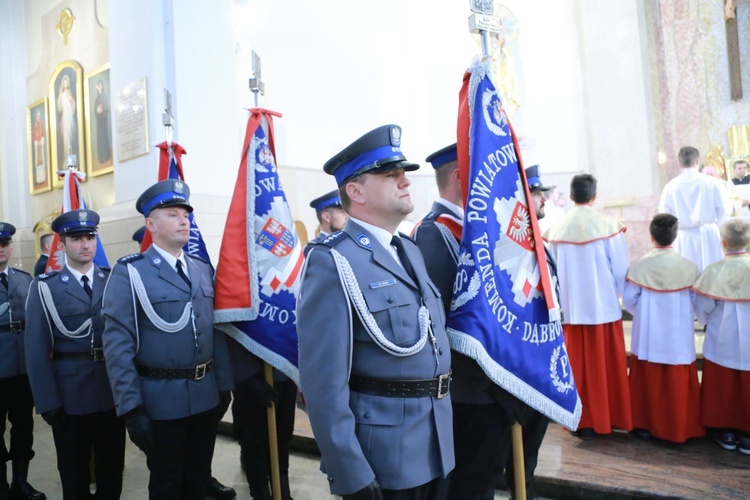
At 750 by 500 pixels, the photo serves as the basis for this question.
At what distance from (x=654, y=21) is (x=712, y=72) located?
1.20m

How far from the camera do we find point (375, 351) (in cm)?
162

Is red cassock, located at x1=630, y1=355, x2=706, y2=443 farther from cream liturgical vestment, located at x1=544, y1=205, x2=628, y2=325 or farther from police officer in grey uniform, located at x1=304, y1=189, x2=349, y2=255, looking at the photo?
police officer in grey uniform, located at x1=304, y1=189, x2=349, y2=255

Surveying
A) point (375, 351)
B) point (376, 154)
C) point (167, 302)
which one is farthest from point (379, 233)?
point (167, 302)

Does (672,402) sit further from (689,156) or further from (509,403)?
(689,156)

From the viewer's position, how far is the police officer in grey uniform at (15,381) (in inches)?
139

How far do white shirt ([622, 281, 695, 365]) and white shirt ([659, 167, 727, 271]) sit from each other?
7.44ft

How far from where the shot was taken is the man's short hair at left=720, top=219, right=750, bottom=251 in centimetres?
329

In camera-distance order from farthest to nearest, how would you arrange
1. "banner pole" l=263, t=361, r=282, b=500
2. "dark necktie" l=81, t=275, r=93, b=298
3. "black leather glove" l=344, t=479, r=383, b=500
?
"dark necktie" l=81, t=275, r=93, b=298
"banner pole" l=263, t=361, r=282, b=500
"black leather glove" l=344, t=479, r=383, b=500

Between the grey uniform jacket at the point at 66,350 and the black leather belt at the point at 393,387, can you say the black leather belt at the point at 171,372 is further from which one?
the black leather belt at the point at 393,387

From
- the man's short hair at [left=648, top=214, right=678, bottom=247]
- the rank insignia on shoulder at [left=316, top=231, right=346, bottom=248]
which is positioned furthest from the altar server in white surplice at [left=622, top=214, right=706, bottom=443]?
the rank insignia on shoulder at [left=316, top=231, right=346, bottom=248]

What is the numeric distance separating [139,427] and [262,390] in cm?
69

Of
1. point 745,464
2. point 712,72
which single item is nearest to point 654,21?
point 712,72

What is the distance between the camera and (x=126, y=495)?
3473 millimetres

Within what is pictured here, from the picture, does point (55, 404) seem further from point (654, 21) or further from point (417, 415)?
point (654, 21)
